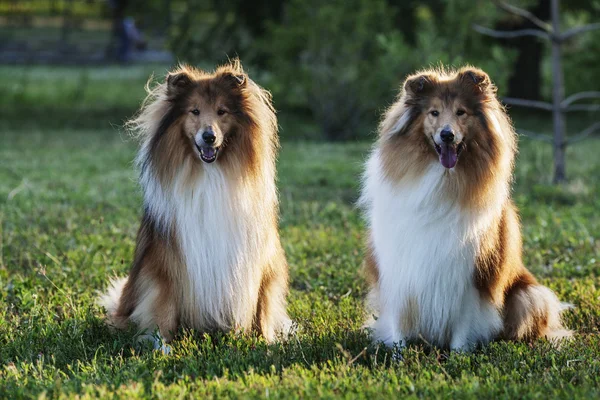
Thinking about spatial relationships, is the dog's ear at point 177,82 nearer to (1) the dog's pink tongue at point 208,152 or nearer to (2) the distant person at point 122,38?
(1) the dog's pink tongue at point 208,152

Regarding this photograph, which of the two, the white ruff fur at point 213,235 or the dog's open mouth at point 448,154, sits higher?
the dog's open mouth at point 448,154

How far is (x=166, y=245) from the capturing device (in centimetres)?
482

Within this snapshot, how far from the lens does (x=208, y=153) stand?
186 inches

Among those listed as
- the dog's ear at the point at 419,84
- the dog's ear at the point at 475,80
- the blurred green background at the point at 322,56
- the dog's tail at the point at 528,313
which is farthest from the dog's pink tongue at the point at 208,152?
the blurred green background at the point at 322,56

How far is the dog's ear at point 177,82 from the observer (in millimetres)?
4809

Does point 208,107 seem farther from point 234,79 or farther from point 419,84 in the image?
point 419,84

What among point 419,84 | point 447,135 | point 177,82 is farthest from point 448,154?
point 177,82

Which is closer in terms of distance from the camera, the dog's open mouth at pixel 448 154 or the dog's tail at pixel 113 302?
the dog's open mouth at pixel 448 154

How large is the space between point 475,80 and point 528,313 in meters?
1.45

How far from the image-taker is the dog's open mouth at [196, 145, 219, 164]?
4727mm

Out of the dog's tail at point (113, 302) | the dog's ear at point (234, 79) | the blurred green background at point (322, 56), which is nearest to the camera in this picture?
the dog's ear at point (234, 79)

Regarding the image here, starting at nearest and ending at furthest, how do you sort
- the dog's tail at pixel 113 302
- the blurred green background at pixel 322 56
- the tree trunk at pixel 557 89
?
1. the dog's tail at pixel 113 302
2. the tree trunk at pixel 557 89
3. the blurred green background at pixel 322 56

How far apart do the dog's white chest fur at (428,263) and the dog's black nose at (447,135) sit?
0.57 ft

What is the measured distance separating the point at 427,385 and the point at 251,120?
6.24 feet
